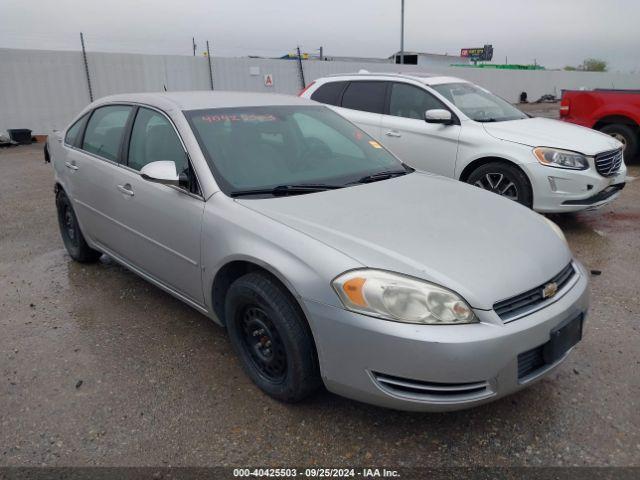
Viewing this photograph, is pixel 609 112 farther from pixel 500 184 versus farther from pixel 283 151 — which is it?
pixel 283 151

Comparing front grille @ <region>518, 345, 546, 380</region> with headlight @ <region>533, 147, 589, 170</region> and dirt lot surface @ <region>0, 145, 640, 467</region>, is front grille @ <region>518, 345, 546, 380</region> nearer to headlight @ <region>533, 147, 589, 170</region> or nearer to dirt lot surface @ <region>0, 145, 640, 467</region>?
dirt lot surface @ <region>0, 145, 640, 467</region>

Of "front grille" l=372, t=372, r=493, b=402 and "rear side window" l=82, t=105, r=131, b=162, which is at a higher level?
"rear side window" l=82, t=105, r=131, b=162

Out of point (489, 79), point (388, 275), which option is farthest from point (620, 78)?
A: point (388, 275)

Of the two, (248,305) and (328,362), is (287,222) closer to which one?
(248,305)

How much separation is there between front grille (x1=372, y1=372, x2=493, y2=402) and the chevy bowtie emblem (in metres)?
0.53

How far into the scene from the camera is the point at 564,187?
5.15 meters

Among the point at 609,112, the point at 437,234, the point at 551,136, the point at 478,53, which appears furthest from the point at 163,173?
the point at 478,53

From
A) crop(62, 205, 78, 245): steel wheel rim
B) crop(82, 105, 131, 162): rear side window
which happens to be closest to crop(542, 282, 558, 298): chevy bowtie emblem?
crop(82, 105, 131, 162): rear side window

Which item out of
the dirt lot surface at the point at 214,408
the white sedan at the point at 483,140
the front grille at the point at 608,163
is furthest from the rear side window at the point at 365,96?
the dirt lot surface at the point at 214,408

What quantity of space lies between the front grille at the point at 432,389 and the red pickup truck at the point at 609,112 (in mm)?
8257

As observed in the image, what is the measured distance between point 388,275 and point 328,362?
1.58 feet

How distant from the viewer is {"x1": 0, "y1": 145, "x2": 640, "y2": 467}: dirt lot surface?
2.35 meters

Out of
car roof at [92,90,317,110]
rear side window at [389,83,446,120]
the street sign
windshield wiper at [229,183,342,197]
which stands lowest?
windshield wiper at [229,183,342,197]

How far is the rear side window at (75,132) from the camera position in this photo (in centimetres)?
439
